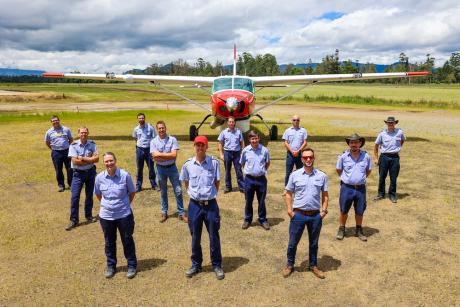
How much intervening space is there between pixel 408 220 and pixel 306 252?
2.52 m

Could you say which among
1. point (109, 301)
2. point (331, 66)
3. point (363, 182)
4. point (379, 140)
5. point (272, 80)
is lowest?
point (109, 301)

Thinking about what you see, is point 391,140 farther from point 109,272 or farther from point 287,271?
point 109,272

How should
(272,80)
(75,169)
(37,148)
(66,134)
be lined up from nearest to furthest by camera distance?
(75,169)
(66,134)
(37,148)
(272,80)

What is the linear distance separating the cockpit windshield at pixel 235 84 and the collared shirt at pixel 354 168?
299 inches

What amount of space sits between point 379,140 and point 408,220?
180 cm

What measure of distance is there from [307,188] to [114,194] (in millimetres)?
2531

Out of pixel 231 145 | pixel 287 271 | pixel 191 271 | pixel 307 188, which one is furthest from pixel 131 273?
pixel 231 145

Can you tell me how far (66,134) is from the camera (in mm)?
8031

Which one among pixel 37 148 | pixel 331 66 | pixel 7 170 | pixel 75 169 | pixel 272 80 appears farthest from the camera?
pixel 331 66

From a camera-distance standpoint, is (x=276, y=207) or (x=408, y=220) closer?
(x=408, y=220)

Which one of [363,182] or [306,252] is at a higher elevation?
[363,182]

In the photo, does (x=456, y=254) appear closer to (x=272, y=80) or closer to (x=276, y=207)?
(x=276, y=207)

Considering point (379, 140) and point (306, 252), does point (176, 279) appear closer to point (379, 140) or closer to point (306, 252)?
point (306, 252)

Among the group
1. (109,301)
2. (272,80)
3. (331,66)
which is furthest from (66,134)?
(331,66)
